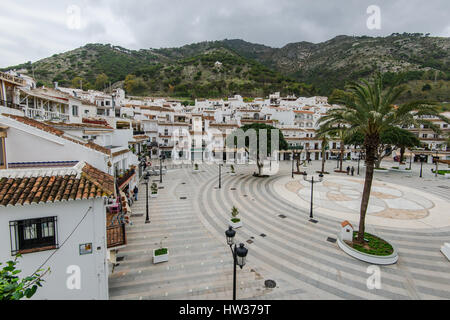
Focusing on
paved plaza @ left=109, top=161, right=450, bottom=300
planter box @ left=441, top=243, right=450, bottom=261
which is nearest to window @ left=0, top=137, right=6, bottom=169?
paved plaza @ left=109, top=161, right=450, bottom=300

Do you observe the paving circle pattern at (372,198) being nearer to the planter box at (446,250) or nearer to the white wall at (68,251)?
the planter box at (446,250)

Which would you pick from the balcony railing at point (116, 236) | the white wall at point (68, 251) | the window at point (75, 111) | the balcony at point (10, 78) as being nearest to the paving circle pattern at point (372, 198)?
the balcony railing at point (116, 236)

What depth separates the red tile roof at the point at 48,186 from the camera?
6.56 m

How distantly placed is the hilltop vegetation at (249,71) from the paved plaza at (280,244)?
271ft

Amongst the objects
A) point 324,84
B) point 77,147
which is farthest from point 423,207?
point 324,84

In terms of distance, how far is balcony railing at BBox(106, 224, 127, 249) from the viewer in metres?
9.55

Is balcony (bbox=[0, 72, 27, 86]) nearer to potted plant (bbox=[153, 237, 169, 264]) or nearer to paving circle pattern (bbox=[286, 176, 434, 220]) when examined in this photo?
potted plant (bbox=[153, 237, 169, 264])

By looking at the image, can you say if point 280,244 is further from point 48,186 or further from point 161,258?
point 48,186

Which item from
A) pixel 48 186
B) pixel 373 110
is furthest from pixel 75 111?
pixel 373 110

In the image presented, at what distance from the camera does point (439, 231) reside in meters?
14.5

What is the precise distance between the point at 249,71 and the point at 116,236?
125534 mm

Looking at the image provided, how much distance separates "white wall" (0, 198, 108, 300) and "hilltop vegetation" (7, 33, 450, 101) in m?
94.7

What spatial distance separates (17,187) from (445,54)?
154 meters
